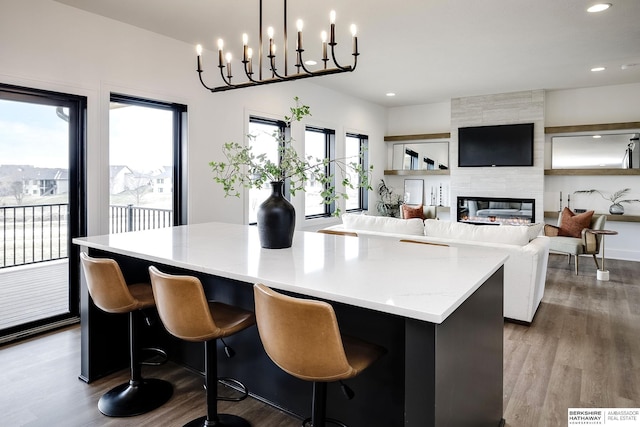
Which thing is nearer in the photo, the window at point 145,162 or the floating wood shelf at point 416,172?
the window at point 145,162

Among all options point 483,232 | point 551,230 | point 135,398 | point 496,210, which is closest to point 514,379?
point 483,232

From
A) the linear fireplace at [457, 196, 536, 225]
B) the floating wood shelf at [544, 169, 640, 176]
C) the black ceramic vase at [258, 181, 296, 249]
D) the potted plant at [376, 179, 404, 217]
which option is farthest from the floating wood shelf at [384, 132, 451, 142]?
the black ceramic vase at [258, 181, 296, 249]

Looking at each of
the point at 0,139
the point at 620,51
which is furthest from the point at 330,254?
the point at 620,51

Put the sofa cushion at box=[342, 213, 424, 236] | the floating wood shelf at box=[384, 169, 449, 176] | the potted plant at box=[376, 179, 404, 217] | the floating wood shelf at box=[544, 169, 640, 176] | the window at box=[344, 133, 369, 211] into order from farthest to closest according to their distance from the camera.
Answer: the potted plant at box=[376, 179, 404, 217], the floating wood shelf at box=[384, 169, 449, 176], the window at box=[344, 133, 369, 211], the floating wood shelf at box=[544, 169, 640, 176], the sofa cushion at box=[342, 213, 424, 236]

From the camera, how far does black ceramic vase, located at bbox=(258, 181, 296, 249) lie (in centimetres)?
230

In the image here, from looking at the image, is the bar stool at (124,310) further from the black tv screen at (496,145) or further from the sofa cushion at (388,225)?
the black tv screen at (496,145)

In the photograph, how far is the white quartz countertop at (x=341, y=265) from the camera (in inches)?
53.4

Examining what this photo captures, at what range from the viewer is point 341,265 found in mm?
1865

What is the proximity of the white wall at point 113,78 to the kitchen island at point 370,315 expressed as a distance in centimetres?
159

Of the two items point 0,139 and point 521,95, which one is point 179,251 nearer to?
point 0,139

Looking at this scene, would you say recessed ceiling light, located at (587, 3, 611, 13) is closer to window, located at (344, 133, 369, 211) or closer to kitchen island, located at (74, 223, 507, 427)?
kitchen island, located at (74, 223, 507, 427)

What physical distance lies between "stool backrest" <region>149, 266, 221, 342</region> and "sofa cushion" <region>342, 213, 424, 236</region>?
2.79 metres

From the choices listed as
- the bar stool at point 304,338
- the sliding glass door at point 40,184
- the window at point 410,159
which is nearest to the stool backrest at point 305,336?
the bar stool at point 304,338

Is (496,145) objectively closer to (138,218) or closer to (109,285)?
(138,218)
